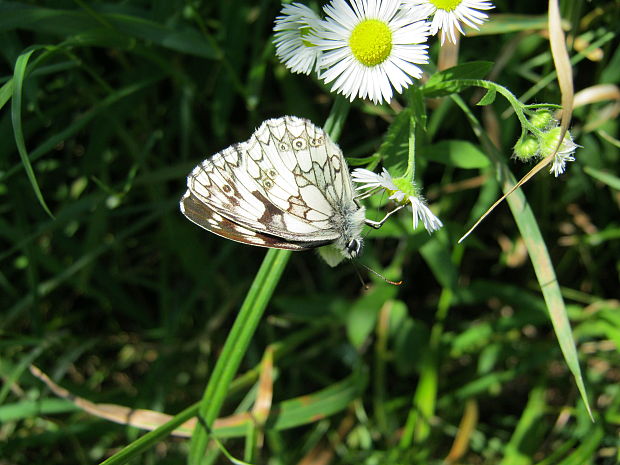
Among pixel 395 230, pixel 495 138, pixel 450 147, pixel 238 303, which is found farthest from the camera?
pixel 238 303

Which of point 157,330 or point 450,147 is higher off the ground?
point 450,147

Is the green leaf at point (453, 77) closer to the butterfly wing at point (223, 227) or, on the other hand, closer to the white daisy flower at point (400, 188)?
the white daisy flower at point (400, 188)

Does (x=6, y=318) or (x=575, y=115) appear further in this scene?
(x=6, y=318)

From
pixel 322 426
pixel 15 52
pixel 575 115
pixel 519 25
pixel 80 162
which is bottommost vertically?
pixel 322 426

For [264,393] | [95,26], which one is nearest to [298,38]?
[95,26]

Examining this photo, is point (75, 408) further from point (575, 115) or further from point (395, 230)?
point (575, 115)

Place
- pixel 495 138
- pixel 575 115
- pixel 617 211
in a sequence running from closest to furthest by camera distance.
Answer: pixel 495 138 < pixel 575 115 < pixel 617 211

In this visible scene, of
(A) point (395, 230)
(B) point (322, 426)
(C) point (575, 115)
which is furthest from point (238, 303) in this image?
(C) point (575, 115)
